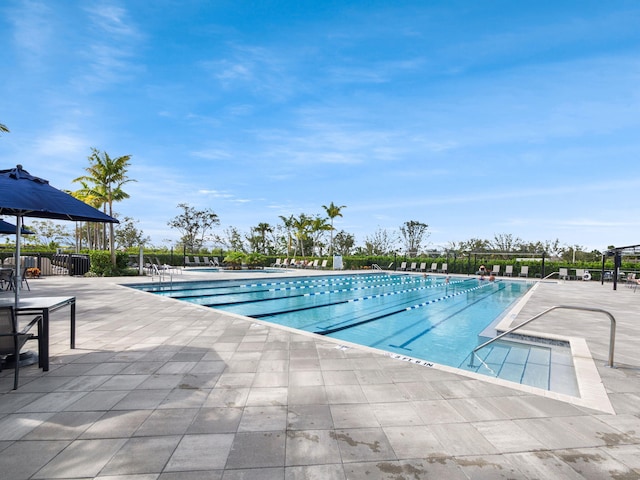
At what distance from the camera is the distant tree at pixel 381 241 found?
39.5 m

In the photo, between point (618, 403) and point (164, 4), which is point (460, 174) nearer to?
point (164, 4)

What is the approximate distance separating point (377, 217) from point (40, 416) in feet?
127

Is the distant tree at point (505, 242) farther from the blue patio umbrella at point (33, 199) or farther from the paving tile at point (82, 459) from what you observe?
the paving tile at point (82, 459)

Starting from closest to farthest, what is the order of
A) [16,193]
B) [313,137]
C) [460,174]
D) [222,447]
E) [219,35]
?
[222,447] < [16,193] < [219,35] < [313,137] < [460,174]

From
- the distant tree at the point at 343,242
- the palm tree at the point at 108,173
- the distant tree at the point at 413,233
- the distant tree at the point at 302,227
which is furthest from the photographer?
the distant tree at the point at 413,233

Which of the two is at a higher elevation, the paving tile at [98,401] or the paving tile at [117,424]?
the paving tile at [117,424]

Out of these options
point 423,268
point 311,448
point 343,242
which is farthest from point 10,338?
point 343,242

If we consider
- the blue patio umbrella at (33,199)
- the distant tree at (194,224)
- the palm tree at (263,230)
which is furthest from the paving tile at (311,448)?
the distant tree at (194,224)

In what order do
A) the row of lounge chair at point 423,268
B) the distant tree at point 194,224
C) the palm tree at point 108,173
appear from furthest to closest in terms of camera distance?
the distant tree at point 194,224 < the row of lounge chair at point 423,268 < the palm tree at point 108,173

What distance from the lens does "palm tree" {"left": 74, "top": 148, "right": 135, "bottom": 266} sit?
16453 millimetres

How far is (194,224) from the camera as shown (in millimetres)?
37562

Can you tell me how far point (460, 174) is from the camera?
26469 mm

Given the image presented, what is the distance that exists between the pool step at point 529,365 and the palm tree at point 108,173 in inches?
659

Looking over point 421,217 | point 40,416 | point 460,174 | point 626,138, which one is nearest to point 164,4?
point 40,416
